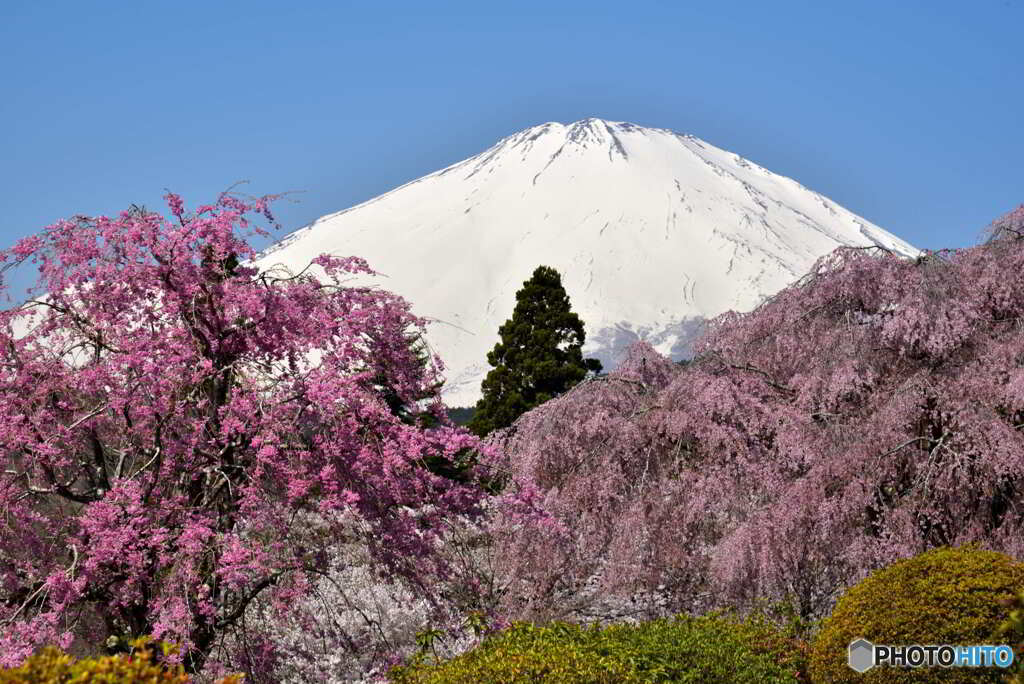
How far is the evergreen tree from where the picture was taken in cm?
2212

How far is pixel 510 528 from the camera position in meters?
9.99

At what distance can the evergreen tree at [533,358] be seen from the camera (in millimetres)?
22125

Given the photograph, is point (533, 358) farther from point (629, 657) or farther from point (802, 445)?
point (629, 657)

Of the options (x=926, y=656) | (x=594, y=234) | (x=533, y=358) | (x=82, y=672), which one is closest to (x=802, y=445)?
(x=926, y=656)

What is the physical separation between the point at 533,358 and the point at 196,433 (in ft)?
52.4

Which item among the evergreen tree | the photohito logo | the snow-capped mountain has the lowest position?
the photohito logo

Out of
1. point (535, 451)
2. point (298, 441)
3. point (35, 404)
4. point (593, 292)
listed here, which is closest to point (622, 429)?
point (535, 451)

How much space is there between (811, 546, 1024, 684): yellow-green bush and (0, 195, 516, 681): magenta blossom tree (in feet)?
9.03

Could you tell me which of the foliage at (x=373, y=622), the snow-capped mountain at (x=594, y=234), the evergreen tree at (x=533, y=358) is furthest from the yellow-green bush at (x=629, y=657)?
the snow-capped mountain at (x=594, y=234)

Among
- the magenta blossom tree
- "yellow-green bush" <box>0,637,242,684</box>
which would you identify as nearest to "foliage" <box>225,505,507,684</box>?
the magenta blossom tree

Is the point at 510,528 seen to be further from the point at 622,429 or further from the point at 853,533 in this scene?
the point at 853,533

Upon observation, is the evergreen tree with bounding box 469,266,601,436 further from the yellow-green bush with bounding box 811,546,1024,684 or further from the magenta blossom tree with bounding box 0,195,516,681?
the yellow-green bush with bounding box 811,546,1024,684

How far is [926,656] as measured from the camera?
6.20m

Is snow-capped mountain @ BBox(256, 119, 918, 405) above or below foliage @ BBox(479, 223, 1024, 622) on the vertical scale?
above
